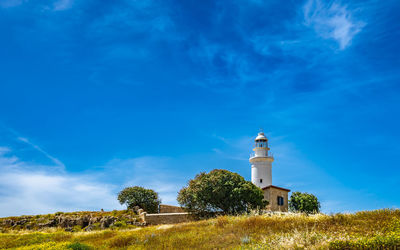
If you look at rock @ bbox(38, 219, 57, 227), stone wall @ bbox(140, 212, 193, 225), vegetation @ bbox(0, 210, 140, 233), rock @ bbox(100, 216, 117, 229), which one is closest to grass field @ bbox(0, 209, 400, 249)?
rock @ bbox(100, 216, 117, 229)

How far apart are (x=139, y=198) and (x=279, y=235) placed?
30.2 meters

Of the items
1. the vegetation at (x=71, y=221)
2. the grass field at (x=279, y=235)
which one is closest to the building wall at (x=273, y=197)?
the vegetation at (x=71, y=221)

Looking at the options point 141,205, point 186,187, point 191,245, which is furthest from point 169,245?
point 141,205

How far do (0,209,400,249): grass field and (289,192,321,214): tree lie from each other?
3198 cm

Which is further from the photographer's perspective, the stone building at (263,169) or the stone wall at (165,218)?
the stone building at (263,169)

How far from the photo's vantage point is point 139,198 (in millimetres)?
41219

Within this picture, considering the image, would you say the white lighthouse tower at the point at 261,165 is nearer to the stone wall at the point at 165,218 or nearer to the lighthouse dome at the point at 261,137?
the lighthouse dome at the point at 261,137

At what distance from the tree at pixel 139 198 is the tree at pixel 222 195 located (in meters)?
9.21

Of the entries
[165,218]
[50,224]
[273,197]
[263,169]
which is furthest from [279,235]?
[263,169]

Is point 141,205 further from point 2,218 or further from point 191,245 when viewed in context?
point 191,245

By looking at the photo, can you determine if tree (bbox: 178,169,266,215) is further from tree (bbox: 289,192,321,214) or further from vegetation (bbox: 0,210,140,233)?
tree (bbox: 289,192,321,214)

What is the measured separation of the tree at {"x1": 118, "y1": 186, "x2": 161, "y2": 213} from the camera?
41.1 m

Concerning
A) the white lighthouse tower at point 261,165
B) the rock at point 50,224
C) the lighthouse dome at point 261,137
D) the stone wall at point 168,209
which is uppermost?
the lighthouse dome at point 261,137

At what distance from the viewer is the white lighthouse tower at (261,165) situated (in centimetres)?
4872
